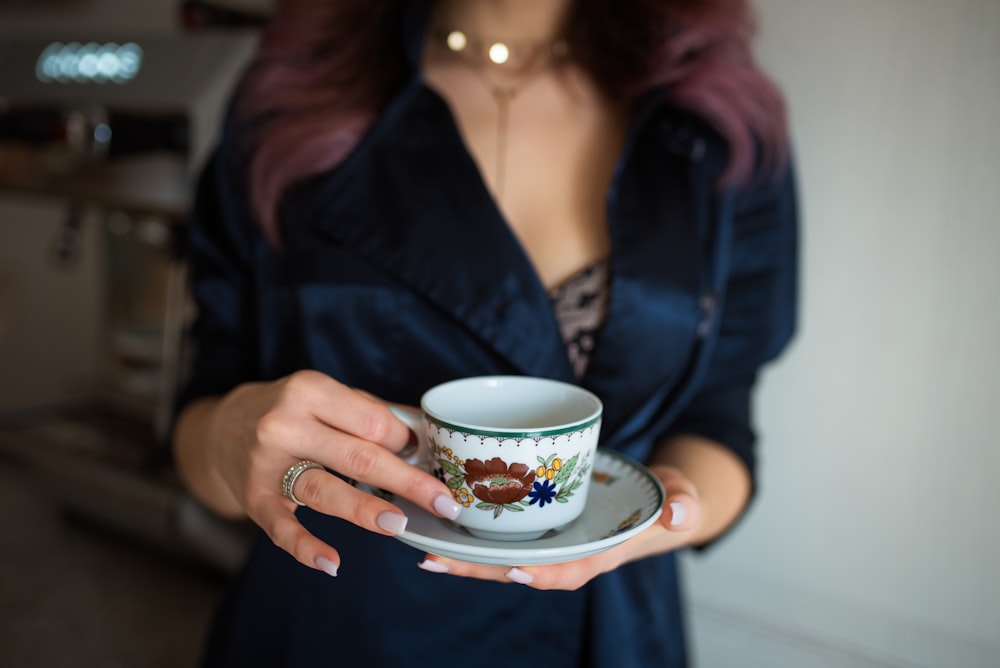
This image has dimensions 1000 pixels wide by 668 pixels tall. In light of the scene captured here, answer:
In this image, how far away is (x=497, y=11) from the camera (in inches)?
29.5

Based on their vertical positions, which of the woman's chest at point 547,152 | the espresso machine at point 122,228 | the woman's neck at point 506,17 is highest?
the woman's neck at point 506,17

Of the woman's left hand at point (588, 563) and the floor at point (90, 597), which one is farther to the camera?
the floor at point (90, 597)

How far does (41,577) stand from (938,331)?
1428 millimetres

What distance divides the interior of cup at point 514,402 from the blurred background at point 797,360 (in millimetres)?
476

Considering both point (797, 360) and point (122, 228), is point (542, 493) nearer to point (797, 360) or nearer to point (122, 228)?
point (797, 360)

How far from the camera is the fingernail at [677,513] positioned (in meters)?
0.45

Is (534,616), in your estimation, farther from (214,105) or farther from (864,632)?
(214,105)

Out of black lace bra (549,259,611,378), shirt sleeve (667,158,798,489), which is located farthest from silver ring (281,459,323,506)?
shirt sleeve (667,158,798,489)

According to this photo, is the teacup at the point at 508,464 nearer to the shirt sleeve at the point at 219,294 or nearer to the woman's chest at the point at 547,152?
the woman's chest at the point at 547,152

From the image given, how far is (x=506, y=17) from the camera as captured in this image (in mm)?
755

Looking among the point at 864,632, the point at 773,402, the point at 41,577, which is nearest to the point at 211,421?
the point at 773,402

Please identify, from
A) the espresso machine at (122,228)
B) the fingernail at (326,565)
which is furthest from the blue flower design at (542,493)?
the espresso machine at (122,228)

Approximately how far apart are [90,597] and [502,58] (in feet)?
3.70

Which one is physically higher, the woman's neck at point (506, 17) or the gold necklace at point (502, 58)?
the woman's neck at point (506, 17)
